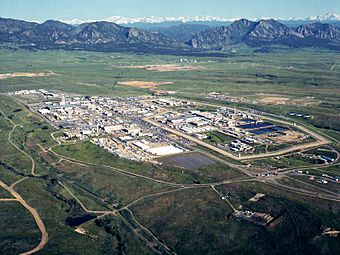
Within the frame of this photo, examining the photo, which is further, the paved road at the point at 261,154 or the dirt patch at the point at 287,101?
the dirt patch at the point at 287,101

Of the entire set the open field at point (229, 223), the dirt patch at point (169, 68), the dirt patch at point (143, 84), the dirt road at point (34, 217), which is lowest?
the dirt road at point (34, 217)

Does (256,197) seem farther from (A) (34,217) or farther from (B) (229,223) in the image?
(A) (34,217)

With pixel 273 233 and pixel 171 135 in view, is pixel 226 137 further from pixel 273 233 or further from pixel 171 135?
pixel 273 233

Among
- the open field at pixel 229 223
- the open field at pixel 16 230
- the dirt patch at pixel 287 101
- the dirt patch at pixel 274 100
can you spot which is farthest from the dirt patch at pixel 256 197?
the dirt patch at pixel 274 100

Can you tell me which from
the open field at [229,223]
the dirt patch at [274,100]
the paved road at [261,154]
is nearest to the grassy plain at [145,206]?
the open field at [229,223]

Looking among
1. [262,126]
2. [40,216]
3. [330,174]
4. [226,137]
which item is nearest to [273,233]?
[330,174]

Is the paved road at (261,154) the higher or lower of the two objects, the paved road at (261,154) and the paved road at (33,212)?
the higher

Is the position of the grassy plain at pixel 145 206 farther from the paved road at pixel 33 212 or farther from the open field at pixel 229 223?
the paved road at pixel 33 212

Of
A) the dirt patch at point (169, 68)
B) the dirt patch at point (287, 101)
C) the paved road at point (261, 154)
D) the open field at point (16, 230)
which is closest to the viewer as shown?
the open field at point (16, 230)

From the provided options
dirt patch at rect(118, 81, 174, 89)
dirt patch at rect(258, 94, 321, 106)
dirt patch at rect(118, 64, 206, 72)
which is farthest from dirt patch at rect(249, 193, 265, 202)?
dirt patch at rect(118, 64, 206, 72)

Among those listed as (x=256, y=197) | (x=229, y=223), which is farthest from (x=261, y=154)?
(x=229, y=223)

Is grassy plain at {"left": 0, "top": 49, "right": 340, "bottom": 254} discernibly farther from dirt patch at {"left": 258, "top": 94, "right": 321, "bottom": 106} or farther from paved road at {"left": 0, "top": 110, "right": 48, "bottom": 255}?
dirt patch at {"left": 258, "top": 94, "right": 321, "bottom": 106}

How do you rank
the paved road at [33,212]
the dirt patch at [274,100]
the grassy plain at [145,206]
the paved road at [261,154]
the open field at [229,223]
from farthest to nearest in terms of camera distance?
the dirt patch at [274,100] → the paved road at [261,154] → the grassy plain at [145,206] → the open field at [229,223] → the paved road at [33,212]

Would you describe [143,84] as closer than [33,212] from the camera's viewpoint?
No
